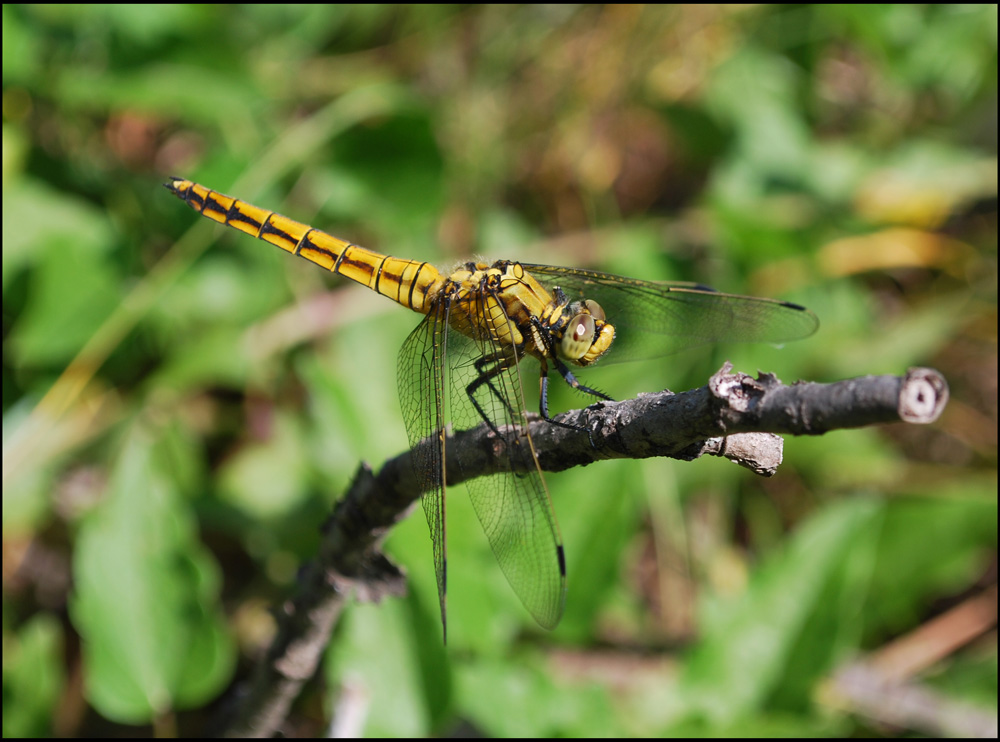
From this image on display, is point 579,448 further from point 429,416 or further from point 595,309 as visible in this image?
point 595,309

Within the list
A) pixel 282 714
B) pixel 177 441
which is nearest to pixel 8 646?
pixel 177 441

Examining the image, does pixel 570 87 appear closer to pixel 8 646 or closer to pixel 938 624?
pixel 938 624

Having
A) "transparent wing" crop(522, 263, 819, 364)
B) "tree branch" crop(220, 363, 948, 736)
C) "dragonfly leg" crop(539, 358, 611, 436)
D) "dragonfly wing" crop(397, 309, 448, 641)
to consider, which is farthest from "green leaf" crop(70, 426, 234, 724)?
"transparent wing" crop(522, 263, 819, 364)

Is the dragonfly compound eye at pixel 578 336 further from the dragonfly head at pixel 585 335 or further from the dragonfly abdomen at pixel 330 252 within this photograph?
the dragonfly abdomen at pixel 330 252

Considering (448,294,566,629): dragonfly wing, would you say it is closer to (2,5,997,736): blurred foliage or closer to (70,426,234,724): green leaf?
(2,5,997,736): blurred foliage

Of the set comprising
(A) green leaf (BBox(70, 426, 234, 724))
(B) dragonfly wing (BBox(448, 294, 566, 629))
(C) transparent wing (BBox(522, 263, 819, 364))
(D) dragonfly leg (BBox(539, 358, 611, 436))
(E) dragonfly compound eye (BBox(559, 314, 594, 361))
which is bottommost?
(A) green leaf (BBox(70, 426, 234, 724))

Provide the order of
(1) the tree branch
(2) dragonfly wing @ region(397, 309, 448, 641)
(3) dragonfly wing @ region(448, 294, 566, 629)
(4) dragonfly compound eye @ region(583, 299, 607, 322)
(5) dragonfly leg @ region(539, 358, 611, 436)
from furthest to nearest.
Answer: (4) dragonfly compound eye @ region(583, 299, 607, 322) < (5) dragonfly leg @ region(539, 358, 611, 436) < (3) dragonfly wing @ region(448, 294, 566, 629) < (2) dragonfly wing @ region(397, 309, 448, 641) < (1) the tree branch
